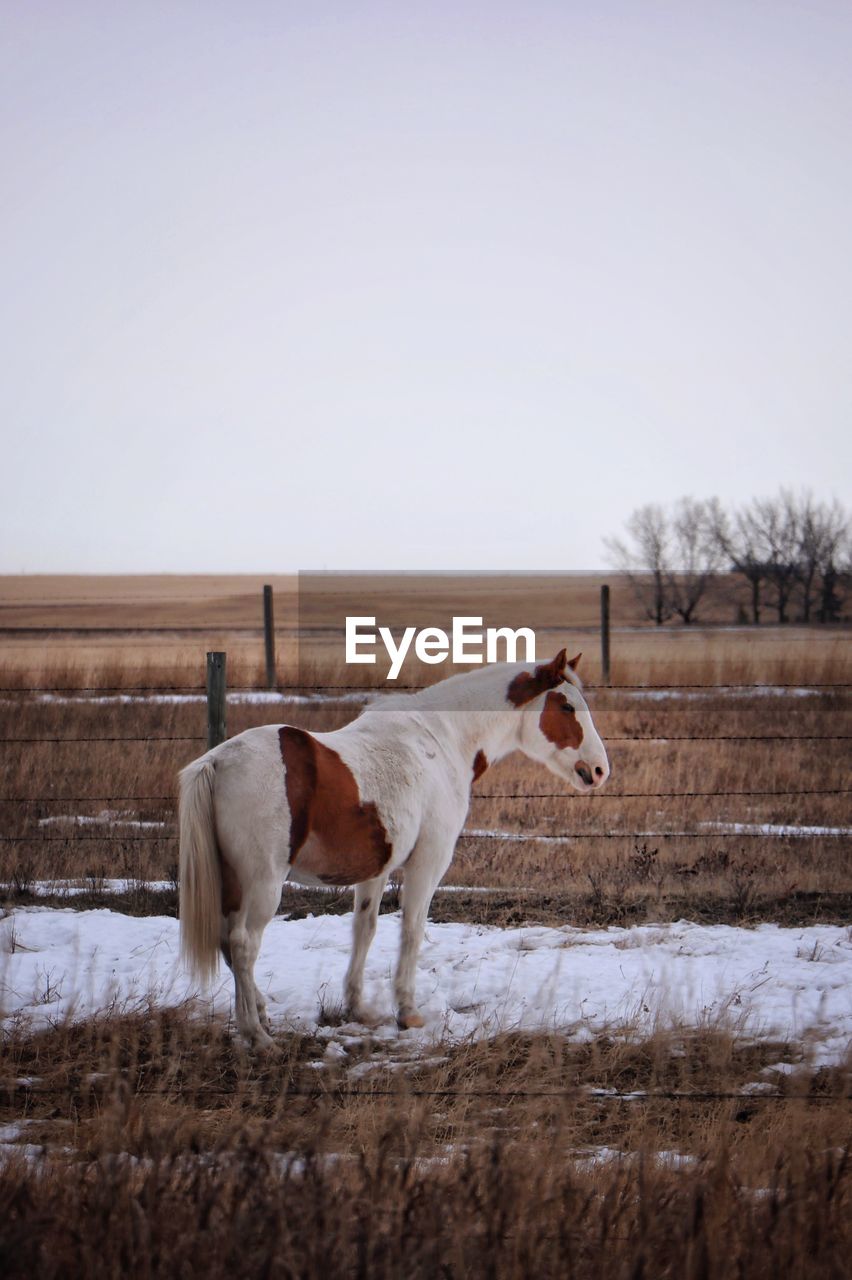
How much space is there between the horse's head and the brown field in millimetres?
1478

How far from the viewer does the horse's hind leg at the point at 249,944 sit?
4.78 metres

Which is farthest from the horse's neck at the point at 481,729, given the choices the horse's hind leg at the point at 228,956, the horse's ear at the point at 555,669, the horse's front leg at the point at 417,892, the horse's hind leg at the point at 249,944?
the horse's hind leg at the point at 228,956

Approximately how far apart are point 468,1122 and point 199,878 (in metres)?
1.63

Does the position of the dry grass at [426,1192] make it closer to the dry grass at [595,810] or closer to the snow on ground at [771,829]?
the dry grass at [595,810]

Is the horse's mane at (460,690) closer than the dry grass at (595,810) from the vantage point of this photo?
Yes

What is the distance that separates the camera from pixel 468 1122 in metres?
3.76

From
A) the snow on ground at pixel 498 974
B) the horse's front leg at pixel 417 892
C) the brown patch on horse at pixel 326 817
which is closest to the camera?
the brown patch on horse at pixel 326 817

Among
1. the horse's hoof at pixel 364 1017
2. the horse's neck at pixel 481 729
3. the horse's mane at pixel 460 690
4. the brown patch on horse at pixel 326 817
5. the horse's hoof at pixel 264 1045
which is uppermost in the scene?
the horse's mane at pixel 460 690

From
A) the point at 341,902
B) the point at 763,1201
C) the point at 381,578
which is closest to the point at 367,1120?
the point at 763,1201

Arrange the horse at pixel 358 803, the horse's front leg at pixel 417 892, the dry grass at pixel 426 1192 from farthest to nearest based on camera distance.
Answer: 1. the horse's front leg at pixel 417 892
2. the horse at pixel 358 803
3. the dry grass at pixel 426 1192

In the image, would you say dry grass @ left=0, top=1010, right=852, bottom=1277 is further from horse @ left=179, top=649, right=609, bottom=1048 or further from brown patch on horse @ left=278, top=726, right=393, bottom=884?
brown patch on horse @ left=278, top=726, right=393, bottom=884

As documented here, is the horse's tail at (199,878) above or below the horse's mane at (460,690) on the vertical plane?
below

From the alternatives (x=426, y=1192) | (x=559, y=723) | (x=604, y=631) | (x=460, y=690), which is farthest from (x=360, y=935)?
(x=604, y=631)

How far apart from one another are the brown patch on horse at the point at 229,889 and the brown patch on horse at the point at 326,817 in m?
0.27
